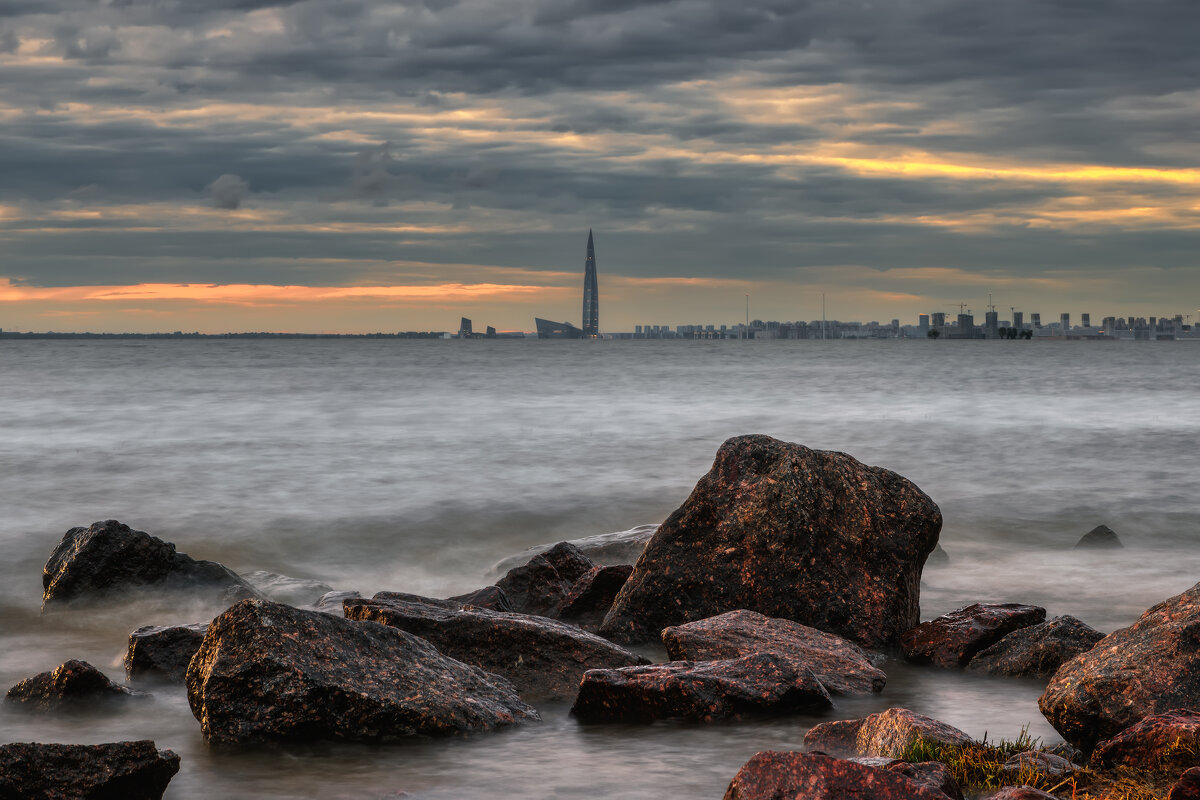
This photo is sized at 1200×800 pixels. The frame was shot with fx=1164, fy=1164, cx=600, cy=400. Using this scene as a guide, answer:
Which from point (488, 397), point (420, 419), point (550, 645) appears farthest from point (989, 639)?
point (488, 397)

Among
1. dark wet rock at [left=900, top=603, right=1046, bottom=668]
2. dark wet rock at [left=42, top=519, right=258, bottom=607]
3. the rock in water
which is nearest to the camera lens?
dark wet rock at [left=900, top=603, right=1046, bottom=668]

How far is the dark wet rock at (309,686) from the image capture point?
670 centimetres

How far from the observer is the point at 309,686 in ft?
21.9

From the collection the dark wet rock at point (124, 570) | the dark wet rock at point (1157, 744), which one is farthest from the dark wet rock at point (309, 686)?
the dark wet rock at point (124, 570)

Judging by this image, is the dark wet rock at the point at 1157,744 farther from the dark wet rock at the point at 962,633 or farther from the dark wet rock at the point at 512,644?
the dark wet rock at the point at 512,644

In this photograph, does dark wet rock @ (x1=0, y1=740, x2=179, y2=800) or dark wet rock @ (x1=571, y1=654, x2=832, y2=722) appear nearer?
dark wet rock @ (x1=0, y1=740, x2=179, y2=800)

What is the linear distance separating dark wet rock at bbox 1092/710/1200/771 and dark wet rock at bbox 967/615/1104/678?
2.66 meters

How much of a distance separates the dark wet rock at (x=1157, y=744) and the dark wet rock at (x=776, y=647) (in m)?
2.47

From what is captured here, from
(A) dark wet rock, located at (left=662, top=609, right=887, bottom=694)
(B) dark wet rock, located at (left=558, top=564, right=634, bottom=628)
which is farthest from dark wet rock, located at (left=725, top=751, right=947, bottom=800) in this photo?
(B) dark wet rock, located at (left=558, top=564, right=634, bottom=628)

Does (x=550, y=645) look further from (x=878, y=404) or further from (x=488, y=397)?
(x=488, y=397)

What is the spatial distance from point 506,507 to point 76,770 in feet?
45.8

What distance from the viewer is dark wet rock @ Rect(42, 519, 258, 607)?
11.1 meters

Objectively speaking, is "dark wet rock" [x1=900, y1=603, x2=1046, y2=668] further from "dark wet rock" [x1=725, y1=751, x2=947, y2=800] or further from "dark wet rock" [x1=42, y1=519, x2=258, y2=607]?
"dark wet rock" [x1=42, y1=519, x2=258, y2=607]

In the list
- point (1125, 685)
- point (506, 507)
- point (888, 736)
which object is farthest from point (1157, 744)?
point (506, 507)
